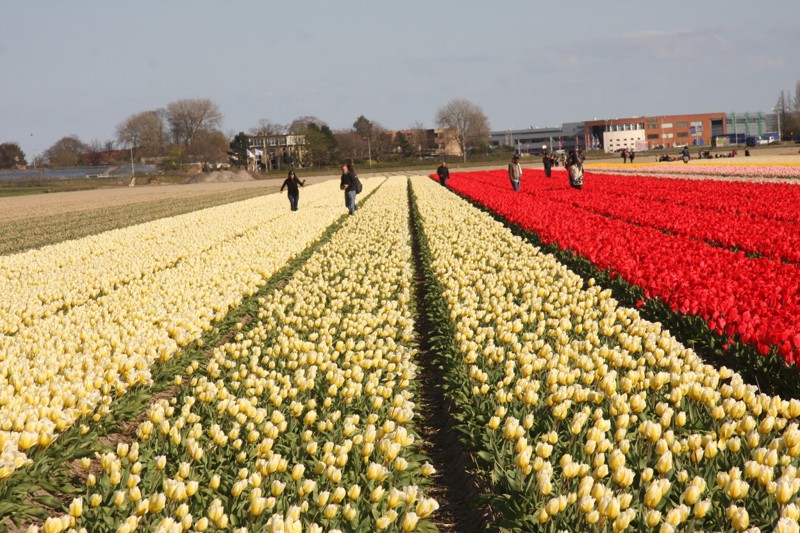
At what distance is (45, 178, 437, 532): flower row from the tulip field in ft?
0.08

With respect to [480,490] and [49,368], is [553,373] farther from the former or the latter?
[49,368]

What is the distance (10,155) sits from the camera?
171 meters

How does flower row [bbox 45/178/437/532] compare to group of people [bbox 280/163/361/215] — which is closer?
flower row [bbox 45/178/437/532]

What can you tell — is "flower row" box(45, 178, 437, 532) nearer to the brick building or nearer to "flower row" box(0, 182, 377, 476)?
"flower row" box(0, 182, 377, 476)

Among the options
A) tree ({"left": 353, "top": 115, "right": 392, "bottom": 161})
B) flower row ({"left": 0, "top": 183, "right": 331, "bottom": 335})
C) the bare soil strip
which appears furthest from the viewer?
tree ({"left": 353, "top": 115, "right": 392, "bottom": 161})

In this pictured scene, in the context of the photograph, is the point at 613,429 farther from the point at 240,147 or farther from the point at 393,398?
the point at 240,147

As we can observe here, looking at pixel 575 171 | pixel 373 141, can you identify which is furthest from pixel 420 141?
pixel 575 171

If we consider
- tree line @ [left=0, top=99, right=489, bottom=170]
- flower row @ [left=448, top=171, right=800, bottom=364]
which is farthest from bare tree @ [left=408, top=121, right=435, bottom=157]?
flower row @ [left=448, top=171, right=800, bottom=364]

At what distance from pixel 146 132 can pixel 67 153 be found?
3522 cm

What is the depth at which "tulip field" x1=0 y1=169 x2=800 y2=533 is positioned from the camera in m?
4.11

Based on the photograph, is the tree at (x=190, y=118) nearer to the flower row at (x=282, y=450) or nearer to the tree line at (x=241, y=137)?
the tree line at (x=241, y=137)

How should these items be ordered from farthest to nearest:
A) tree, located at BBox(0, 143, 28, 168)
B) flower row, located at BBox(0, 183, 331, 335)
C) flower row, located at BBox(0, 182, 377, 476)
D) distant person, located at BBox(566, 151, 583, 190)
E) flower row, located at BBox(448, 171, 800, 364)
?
tree, located at BBox(0, 143, 28, 168)
distant person, located at BBox(566, 151, 583, 190)
flower row, located at BBox(0, 183, 331, 335)
flower row, located at BBox(448, 171, 800, 364)
flower row, located at BBox(0, 182, 377, 476)

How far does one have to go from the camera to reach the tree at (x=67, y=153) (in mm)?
172038

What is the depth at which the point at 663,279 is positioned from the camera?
9227 millimetres
